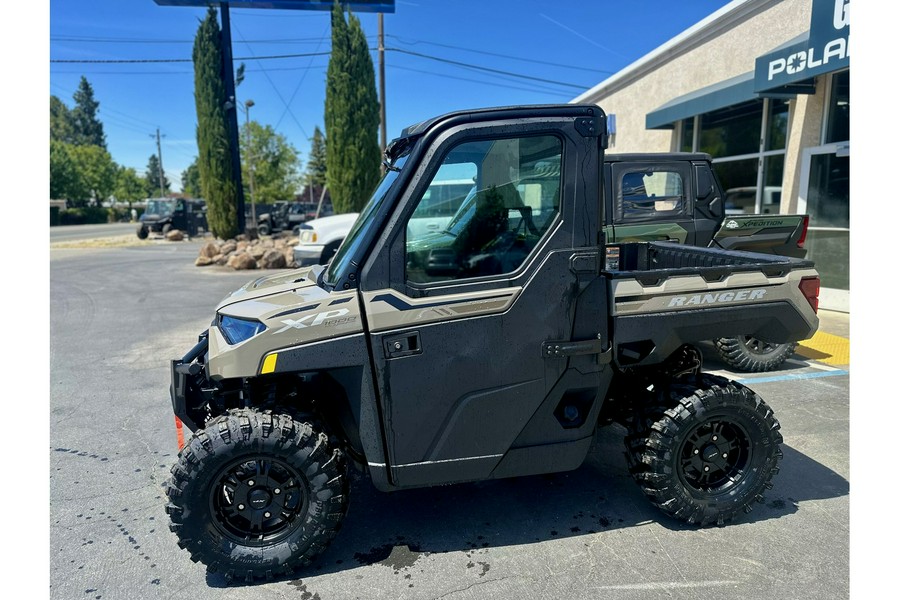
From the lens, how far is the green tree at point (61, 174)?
5078 cm

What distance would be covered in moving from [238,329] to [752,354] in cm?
523

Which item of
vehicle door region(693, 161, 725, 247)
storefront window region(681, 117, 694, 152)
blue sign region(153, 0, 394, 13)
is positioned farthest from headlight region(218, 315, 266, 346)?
blue sign region(153, 0, 394, 13)

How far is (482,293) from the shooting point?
2762mm

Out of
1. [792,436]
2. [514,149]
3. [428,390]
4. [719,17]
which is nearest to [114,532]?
[428,390]

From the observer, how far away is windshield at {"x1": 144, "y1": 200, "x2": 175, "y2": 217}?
29516 millimetres

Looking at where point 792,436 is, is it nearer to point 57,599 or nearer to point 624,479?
point 624,479

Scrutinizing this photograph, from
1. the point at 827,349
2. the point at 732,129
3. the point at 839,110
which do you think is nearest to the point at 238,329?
the point at 827,349

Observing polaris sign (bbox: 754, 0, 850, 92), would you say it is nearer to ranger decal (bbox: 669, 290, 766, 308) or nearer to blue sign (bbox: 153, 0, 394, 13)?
ranger decal (bbox: 669, 290, 766, 308)

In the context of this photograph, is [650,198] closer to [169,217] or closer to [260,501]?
[260,501]

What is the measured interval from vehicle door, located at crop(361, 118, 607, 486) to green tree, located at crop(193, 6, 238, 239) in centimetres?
1984

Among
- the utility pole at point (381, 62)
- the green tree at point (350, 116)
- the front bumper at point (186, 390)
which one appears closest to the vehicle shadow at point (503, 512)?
the front bumper at point (186, 390)

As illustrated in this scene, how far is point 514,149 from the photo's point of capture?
2783 mm

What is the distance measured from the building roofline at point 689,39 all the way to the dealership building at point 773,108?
0.02 meters

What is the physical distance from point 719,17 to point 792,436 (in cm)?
988
